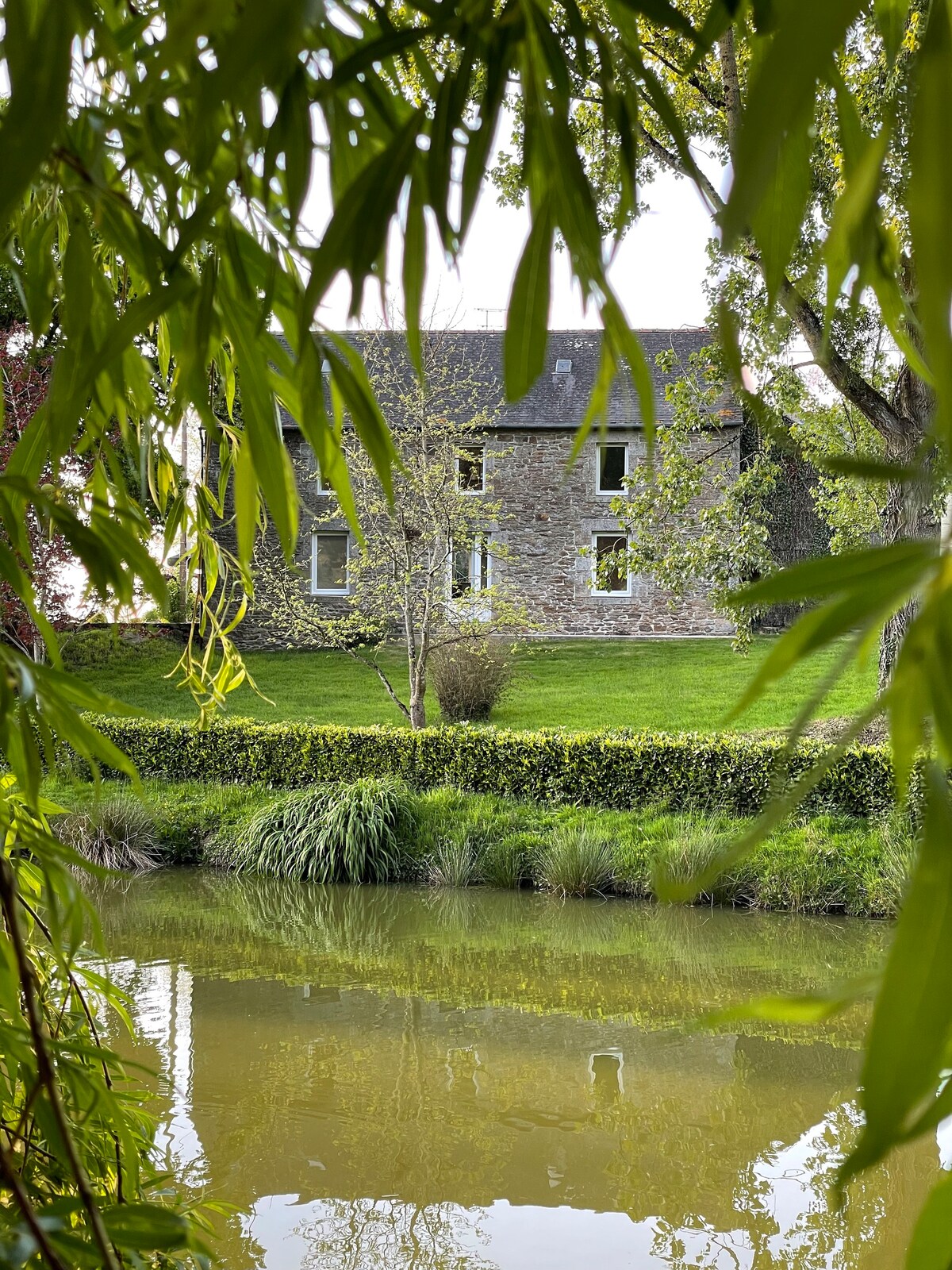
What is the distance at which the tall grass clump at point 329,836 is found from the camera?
8422 mm

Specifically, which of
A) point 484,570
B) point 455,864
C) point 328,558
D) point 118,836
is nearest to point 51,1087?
point 455,864

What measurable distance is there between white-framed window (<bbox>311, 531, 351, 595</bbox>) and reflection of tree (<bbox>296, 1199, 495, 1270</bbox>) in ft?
49.8

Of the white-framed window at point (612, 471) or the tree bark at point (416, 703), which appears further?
the white-framed window at point (612, 471)

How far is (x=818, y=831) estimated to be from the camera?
308 inches

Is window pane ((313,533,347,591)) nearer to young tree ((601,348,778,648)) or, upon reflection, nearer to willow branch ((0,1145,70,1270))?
young tree ((601,348,778,648))

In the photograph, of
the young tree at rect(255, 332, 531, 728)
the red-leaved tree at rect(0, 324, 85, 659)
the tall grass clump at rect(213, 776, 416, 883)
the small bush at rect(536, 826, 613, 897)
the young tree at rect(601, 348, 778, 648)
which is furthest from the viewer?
the young tree at rect(255, 332, 531, 728)

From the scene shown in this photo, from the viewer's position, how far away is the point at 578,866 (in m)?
7.82

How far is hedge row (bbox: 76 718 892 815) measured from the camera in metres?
8.54

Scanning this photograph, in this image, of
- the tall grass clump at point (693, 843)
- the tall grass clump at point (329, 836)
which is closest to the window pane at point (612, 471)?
the tall grass clump at point (329, 836)

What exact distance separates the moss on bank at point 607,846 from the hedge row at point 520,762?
0.23m

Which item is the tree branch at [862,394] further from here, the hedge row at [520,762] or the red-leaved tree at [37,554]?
the red-leaved tree at [37,554]

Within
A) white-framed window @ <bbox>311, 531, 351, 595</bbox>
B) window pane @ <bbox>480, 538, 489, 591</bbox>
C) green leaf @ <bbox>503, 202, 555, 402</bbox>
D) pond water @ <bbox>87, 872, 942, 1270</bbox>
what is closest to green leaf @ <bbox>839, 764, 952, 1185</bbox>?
green leaf @ <bbox>503, 202, 555, 402</bbox>

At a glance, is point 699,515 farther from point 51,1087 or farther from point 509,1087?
point 51,1087

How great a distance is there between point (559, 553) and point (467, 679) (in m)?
6.16
